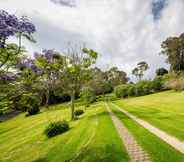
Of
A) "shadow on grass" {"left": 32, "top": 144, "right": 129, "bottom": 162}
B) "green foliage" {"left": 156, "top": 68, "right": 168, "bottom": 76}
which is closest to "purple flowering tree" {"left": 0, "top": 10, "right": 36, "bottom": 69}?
"shadow on grass" {"left": 32, "top": 144, "right": 129, "bottom": 162}

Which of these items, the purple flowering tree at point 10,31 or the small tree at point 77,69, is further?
the small tree at point 77,69

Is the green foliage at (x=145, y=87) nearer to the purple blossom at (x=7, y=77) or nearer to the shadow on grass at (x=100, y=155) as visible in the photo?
the shadow on grass at (x=100, y=155)

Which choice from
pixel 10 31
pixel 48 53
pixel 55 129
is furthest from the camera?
pixel 48 53

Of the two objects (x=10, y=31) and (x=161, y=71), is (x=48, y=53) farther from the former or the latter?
(x=161, y=71)

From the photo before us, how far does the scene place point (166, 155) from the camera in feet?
33.1

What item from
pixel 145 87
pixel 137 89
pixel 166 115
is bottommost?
pixel 166 115

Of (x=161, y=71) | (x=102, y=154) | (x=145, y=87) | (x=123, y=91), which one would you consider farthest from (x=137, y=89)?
(x=102, y=154)

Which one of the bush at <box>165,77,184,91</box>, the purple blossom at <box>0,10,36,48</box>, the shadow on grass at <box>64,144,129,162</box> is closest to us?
the purple blossom at <box>0,10,36,48</box>

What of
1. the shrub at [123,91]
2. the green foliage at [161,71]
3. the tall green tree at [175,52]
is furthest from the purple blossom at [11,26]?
the green foliage at [161,71]

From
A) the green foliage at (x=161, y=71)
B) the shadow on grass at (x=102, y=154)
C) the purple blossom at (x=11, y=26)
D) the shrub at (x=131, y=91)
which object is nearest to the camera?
the purple blossom at (x=11, y=26)

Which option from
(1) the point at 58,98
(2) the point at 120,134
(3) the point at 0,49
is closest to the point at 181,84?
(1) the point at 58,98

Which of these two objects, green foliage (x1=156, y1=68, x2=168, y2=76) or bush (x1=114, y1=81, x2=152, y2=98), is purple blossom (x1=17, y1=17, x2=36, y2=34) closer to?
bush (x1=114, y1=81, x2=152, y2=98)

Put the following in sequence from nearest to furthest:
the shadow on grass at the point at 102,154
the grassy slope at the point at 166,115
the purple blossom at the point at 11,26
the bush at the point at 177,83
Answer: the purple blossom at the point at 11,26 → the shadow on grass at the point at 102,154 → the grassy slope at the point at 166,115 → the bush at the point at 177,83

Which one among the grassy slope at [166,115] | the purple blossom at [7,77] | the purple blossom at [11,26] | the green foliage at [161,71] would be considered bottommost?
the grassy slope at [166,115]
